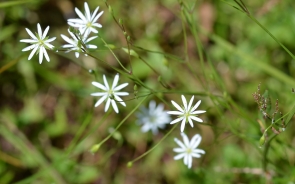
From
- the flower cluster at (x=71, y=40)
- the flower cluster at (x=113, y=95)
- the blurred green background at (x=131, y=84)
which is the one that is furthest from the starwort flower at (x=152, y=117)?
the flower cluster at (x=71, y=40)

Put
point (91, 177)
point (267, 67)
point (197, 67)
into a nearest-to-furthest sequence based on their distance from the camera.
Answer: point (267, 67)
point (91, 177)
point (197, 67)

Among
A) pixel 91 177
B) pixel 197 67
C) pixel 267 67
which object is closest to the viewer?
pixel 267 67

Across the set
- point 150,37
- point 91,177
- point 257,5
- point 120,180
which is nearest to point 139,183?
point 120,180

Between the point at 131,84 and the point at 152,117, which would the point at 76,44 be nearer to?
the point at 152,117

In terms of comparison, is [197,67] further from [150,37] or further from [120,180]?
[120,180]

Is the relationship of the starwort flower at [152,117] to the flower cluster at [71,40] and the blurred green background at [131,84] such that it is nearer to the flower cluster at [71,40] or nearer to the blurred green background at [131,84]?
the blurred green background at [131,84]

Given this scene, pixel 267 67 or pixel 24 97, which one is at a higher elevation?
pixel 24 97

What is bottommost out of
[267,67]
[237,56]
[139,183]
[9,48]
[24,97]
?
[139,183]
